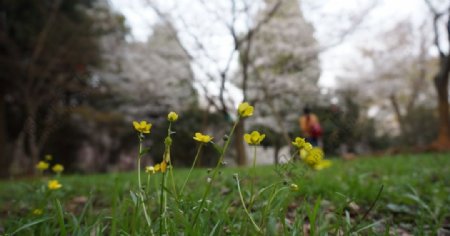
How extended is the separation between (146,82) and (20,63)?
4786 millimetres

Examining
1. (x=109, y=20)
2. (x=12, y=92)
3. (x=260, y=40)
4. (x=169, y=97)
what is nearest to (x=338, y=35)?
(x=260, y=40)

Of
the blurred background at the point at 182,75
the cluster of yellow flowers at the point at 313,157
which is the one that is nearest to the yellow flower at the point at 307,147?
the cluster of yellow flowers at the point at 313,157

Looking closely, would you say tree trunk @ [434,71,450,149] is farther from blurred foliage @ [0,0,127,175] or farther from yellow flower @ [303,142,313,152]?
blurred foliage @ [0,0,127,175]

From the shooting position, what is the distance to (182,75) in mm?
11758

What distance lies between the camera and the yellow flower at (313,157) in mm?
792

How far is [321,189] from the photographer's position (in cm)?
217

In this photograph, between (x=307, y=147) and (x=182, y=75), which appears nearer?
(x=307, y=147)

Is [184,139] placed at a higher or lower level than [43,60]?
lower

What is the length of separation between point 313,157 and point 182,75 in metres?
11.2

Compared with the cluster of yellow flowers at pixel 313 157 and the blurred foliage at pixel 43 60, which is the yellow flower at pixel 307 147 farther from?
the blurred foliage at pixel 43 60

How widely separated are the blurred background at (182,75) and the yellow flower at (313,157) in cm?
573

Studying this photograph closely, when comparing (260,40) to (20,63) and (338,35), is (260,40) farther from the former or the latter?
(20,63)

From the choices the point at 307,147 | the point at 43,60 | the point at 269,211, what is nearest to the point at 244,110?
the point at 307,147

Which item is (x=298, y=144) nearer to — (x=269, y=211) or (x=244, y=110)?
(x=244, y=110)
